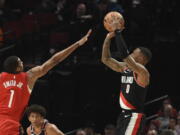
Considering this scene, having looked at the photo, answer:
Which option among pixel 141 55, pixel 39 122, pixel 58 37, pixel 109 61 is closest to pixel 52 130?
pixel 39 122

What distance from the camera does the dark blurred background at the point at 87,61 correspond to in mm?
12297

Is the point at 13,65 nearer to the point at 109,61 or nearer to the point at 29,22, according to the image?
the point at 109,61

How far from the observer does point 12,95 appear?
310 inches

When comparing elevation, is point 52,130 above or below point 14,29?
below

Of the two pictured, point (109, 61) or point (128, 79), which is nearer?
point (128, 79)

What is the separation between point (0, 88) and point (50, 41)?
517cm

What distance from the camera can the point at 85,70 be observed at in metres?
12.4

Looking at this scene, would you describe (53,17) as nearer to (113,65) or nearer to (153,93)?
(153,93)

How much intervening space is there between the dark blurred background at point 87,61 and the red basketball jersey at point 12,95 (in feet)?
14.1

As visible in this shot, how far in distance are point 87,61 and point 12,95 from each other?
187 inches

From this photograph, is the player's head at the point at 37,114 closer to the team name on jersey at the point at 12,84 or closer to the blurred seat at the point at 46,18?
the team name on jersey at the point at 12,84

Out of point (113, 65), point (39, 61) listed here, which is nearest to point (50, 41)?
point (39, 61)

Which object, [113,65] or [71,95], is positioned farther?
[71,95]

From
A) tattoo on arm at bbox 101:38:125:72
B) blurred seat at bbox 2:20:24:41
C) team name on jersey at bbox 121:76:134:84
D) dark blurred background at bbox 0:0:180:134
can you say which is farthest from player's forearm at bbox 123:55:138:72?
blurred seat at bbox 2:20:24:41
